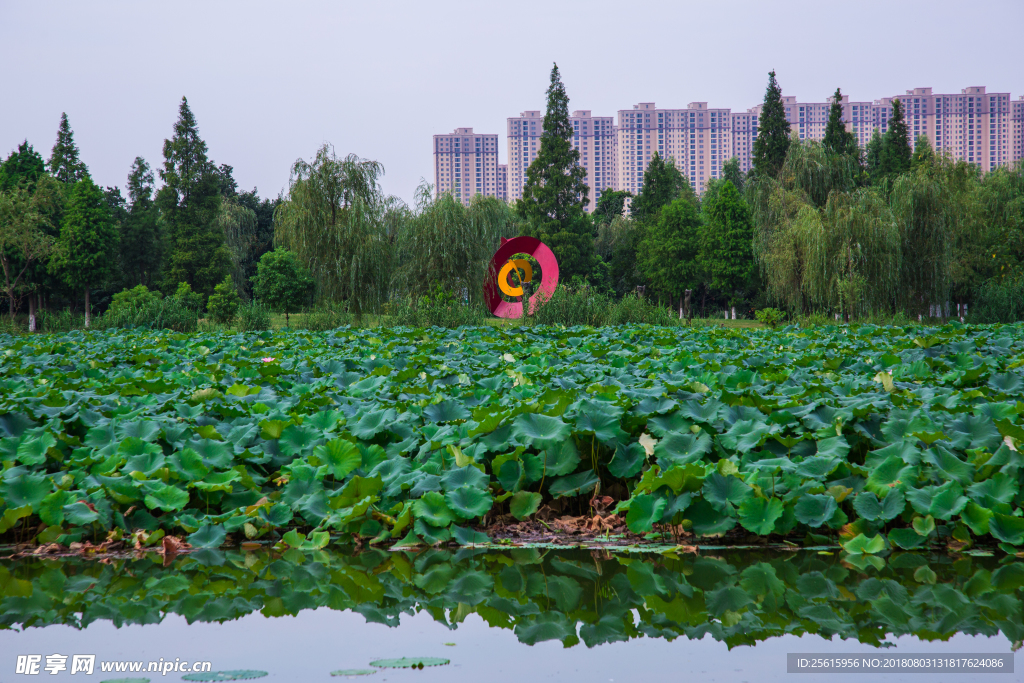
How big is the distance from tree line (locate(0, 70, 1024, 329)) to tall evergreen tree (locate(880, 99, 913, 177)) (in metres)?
0.10

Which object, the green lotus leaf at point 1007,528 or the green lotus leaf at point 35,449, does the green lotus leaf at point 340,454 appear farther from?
the green lotus leaf at point 1007,528

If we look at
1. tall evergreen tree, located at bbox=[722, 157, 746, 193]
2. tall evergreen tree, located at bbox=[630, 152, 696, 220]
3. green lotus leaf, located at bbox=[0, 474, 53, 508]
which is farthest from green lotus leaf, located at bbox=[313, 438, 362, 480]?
tall evergreen tree, located at bbox=[722, 157, 746, 193]

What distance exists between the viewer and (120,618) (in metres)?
1.98

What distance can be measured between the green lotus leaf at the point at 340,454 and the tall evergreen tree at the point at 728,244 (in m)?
39.4

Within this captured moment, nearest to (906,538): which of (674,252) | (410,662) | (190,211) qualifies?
(410,662)

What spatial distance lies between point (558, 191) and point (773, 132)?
12817 millimetres

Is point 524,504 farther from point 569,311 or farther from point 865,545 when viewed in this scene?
point 569,311

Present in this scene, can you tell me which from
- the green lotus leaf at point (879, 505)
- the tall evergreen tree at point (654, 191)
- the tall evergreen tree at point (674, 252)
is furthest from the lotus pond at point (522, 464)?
the tall evergreen tree at point (654, 191)

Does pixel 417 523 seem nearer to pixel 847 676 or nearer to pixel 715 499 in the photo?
pixel 715 499

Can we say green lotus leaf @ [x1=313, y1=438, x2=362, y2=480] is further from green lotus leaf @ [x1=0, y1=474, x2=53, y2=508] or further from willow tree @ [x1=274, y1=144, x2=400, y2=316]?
willow tree @ [x1=274, y1=144, x2=400, y2=316]

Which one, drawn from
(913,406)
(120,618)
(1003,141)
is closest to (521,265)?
(913,406)

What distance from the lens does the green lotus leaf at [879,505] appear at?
2.46m

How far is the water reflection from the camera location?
1.89m

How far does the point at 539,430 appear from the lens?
3.00m
